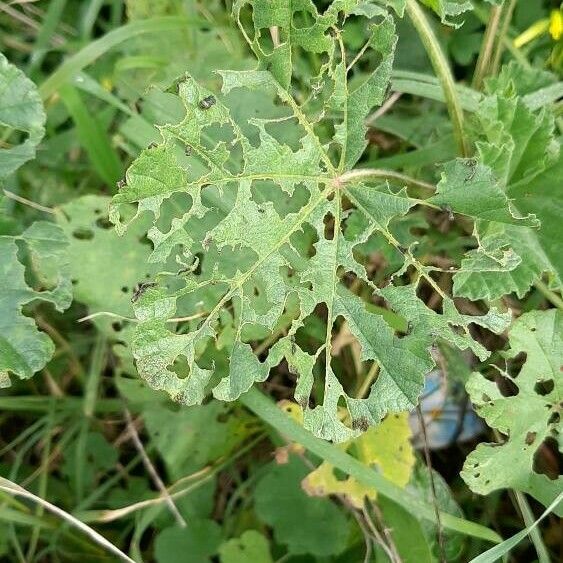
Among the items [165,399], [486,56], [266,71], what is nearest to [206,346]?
[165,399]

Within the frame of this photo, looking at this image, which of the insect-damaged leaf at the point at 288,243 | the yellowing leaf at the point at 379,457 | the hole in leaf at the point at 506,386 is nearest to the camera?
the insect-damaged leaf at the point at 288,243

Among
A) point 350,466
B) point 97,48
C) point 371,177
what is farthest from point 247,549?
point 97,48

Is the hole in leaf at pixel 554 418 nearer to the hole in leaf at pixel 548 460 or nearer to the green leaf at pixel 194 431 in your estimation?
the hole in leaf at pixel 548 460

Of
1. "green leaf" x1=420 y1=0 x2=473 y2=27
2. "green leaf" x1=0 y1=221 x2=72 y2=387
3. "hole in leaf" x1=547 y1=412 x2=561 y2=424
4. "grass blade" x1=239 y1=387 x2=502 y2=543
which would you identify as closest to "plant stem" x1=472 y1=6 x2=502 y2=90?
"green leaf" x1=420 y1=0 x2=473 y2=27

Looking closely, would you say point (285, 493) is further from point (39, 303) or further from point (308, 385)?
point (39, 303)

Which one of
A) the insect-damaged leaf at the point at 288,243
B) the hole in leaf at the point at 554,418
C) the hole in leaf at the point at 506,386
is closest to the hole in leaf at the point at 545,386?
the hole in leaf at the point at 506,386

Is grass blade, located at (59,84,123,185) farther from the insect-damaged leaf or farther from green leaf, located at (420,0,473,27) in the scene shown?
green leaf, located at (420,0,473,27)
